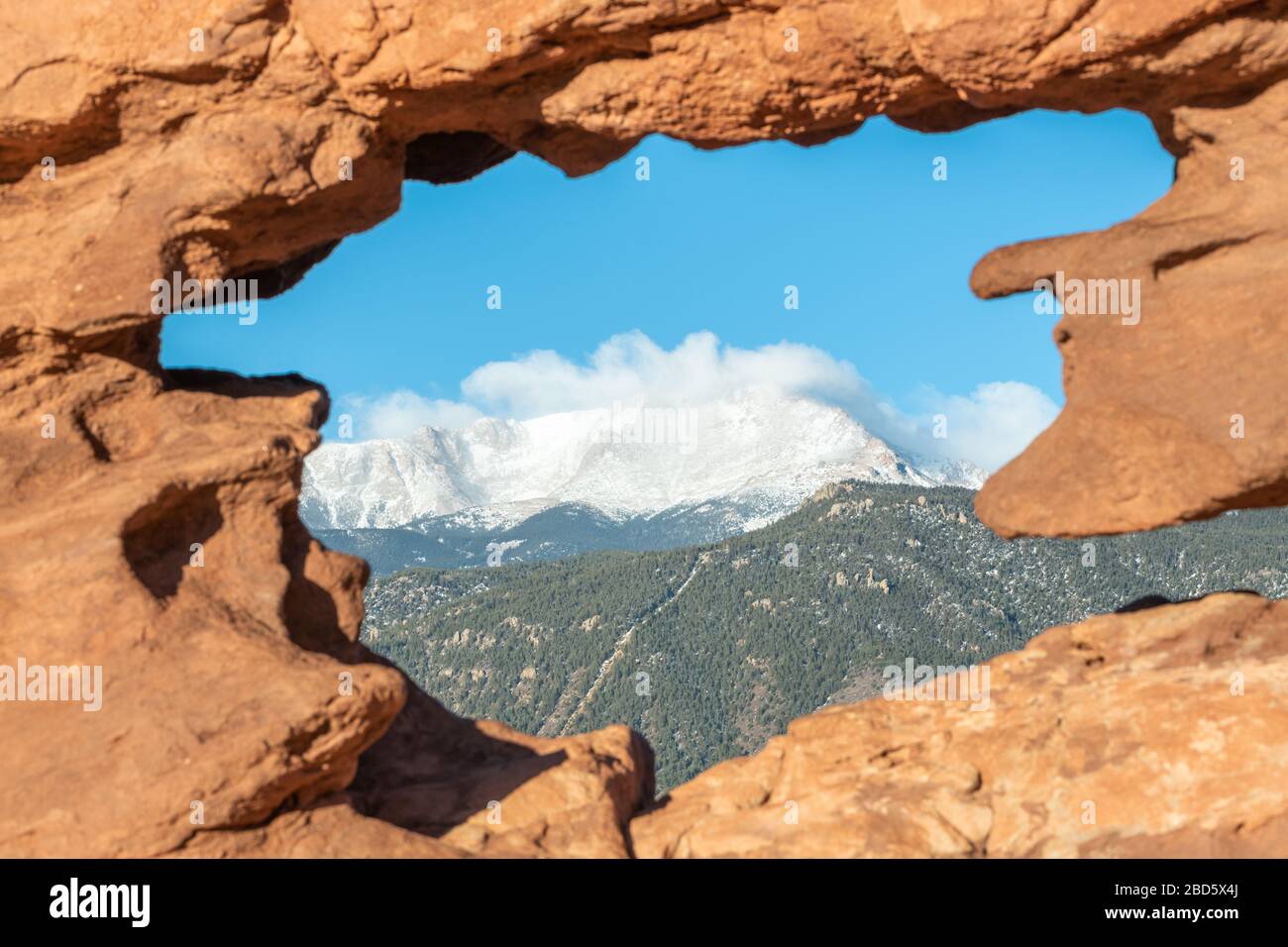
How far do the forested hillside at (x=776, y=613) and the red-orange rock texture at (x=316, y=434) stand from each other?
179 ft

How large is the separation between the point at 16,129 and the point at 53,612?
5.96 m

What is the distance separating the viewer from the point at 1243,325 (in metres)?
16.0

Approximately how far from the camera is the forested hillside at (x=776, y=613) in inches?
3044

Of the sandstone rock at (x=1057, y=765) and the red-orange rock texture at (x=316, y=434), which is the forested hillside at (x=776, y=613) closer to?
the sandstone rock at (x=1057, y=765)

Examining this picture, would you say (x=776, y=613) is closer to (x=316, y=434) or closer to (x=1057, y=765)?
(x=316, y=434)

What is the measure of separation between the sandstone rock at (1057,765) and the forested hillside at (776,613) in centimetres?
5347

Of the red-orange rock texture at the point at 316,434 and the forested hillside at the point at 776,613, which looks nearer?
the red-orange rock texture at the point at 316,434

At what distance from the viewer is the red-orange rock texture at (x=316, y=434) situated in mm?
15078

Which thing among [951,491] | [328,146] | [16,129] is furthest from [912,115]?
[951,491]

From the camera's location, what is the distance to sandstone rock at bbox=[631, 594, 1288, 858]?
597 inches

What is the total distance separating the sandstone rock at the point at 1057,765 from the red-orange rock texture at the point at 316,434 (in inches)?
1.7

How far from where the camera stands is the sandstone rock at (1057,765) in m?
15.2

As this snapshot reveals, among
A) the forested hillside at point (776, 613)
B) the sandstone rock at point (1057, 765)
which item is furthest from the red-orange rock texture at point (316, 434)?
the forested hillside at point (776, 613)

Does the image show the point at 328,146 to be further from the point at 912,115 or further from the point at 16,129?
the point at 912,115
